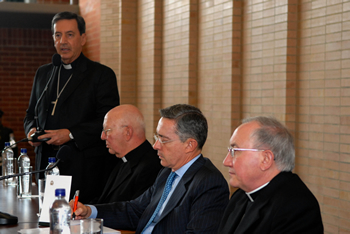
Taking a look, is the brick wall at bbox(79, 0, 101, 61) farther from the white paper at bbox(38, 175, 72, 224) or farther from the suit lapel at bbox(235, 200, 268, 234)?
the suit lapel at bbox(235, 200, 268, 234)

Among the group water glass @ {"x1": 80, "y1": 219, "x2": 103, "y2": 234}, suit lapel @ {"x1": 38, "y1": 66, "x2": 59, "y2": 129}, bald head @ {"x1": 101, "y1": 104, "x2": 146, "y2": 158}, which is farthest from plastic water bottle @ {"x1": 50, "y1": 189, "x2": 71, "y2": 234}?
suit lapel @ {"x1": 38, "y1": 66, "x2": 59, "y2": 129}

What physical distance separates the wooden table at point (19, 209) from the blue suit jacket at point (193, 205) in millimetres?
171

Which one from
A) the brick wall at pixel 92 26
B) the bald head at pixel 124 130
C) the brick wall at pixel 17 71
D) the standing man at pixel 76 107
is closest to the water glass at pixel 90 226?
the bald head at pixel 124 130

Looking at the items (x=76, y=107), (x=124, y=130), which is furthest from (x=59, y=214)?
(x=76, y=107)

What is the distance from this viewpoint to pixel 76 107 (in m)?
3.69

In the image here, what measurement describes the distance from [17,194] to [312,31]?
2.60 m

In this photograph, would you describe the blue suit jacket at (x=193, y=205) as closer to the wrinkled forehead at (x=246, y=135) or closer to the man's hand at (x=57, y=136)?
the wrinkled forehead at (x=246, y=135)

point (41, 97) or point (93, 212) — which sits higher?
point (41, 97)

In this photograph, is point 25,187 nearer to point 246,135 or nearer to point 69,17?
point 69,17

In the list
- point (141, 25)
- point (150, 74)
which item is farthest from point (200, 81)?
point (141, 25)

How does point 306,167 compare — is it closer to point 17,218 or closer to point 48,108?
point 48,108

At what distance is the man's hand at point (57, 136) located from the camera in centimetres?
325

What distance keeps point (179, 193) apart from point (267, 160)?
0.60 metres

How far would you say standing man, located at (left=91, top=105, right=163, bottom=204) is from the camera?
2877mm
